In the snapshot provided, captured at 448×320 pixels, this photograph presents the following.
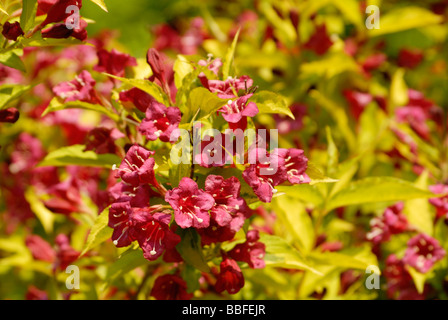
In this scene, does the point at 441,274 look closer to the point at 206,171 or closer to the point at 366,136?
the point at 366,136

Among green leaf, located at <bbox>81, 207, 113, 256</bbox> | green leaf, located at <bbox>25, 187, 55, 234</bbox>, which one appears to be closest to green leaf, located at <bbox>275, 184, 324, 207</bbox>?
green leaf, located at <bbox>81, 207, 113, 256</bbox>

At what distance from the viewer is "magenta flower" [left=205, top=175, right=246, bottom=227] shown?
1.20 metres

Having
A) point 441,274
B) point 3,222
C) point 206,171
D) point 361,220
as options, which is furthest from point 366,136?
point 3,222

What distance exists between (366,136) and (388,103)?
1.06ft

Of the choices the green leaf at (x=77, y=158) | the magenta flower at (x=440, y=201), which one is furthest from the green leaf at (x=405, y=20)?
the green leaf at (x=77, y=158)

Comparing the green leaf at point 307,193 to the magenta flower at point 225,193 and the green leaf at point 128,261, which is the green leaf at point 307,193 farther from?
the green leaf at point 128,261

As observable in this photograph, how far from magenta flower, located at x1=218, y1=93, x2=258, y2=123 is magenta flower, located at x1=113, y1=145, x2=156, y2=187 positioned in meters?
0.23

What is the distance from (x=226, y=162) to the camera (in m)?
1.26

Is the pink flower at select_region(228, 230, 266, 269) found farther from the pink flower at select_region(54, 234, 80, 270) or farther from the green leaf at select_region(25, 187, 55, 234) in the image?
the green leaf at select_region(25, 187, 55, 234)

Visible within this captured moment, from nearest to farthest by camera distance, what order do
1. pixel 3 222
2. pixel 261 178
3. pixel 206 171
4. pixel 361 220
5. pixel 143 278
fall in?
pixel 261 178
pixel 206 171
pixel 143 278
pixel 361 220
pixel 3 222

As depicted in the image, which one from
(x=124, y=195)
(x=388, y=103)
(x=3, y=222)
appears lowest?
(x=3, y=222)

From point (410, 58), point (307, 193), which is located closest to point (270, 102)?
point (307, 193)
